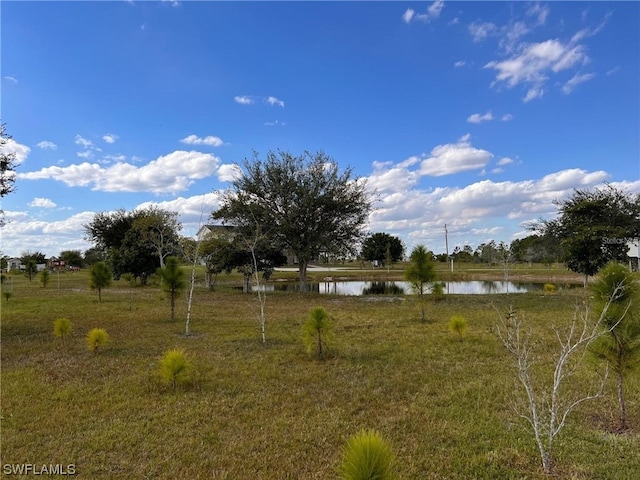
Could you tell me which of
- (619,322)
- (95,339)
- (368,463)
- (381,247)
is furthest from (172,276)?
(381,247)

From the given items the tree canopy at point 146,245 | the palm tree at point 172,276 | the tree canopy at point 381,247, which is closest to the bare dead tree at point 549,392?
the palm tree at point 172,276

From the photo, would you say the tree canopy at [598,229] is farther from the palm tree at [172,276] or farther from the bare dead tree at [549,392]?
the palm tree at [172,276]

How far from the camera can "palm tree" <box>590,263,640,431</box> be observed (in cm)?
443

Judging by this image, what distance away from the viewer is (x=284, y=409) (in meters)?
5.28

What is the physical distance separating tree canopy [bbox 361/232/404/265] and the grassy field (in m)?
51.7

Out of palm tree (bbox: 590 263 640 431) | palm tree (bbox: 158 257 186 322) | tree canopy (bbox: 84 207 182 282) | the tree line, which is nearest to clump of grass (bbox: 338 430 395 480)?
palm tree (bbox: 590 263 640 431)

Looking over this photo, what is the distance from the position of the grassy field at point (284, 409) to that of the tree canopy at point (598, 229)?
11.5m

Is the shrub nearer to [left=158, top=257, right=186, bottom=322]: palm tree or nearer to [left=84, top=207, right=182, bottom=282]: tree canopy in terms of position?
[left=158, top=257, right=186, bottom=322]: palm tree

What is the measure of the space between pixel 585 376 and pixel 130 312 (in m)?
14.8

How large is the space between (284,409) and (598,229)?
1910cm

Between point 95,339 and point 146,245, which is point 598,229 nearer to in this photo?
point 95,339

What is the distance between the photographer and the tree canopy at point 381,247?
62094 mm

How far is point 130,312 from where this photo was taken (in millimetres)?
15180

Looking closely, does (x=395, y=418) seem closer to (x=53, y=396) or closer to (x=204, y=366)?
(x=204, y=366)
